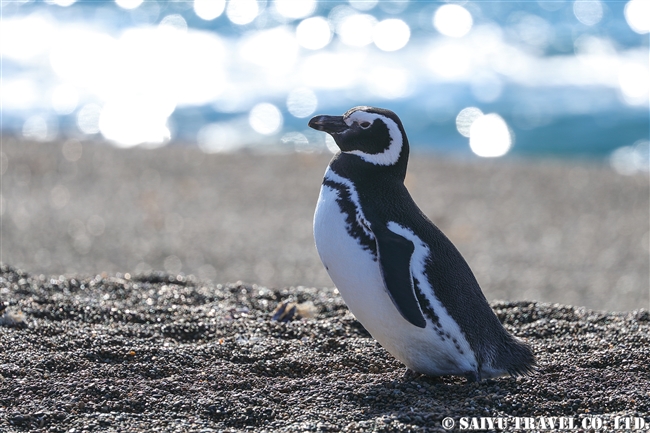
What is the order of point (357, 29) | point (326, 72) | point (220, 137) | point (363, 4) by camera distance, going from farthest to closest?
1. point (363, 4)
2. point (357, 29)
3. point (326, 72)
4. point (220, 137)

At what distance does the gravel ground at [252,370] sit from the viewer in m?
2.86

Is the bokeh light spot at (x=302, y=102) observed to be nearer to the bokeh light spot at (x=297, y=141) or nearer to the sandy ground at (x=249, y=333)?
the bokeh light spot at (x=297, y=141)

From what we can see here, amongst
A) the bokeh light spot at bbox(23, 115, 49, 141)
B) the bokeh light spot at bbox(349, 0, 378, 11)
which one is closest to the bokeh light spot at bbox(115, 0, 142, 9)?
the bokeh light spot at bbox(349, 0, 378, 11)

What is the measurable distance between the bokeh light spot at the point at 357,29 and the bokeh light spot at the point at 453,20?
231 cm

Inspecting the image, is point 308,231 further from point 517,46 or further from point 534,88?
point 517,46

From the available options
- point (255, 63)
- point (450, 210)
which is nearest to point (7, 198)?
point (450, 210)

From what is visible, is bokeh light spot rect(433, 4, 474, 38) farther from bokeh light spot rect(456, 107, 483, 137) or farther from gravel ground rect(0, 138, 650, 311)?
gravel ground rect(0, 138, 650, 311)

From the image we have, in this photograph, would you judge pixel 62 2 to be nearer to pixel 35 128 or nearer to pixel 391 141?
pixel 35 128

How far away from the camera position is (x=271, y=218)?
9820mm

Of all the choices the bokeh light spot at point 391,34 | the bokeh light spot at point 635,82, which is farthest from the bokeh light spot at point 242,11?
the bokeh light spot at point 635,82

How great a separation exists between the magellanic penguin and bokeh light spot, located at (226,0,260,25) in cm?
2442

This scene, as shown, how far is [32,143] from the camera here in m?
12.8

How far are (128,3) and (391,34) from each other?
994 centimetres

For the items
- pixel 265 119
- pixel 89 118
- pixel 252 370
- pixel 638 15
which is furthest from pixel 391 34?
pixel 252 370
